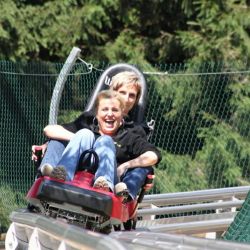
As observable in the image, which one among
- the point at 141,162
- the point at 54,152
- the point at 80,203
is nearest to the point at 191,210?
the point at 141,162

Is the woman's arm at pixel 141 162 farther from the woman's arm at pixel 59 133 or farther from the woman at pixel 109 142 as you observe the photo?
the woman's arm at pixel 59 133

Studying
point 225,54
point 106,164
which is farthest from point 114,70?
point 225,54

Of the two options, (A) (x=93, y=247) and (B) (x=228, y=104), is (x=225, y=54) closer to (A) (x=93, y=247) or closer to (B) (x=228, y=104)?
(B) (x=228, y=104)

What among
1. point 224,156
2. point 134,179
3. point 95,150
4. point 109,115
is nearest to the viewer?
point 95,150

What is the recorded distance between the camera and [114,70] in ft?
24.9

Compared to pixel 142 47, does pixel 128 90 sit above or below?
above

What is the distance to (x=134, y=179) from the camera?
643cm

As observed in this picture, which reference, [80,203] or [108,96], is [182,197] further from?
[80,203]

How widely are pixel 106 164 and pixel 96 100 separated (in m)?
0.76

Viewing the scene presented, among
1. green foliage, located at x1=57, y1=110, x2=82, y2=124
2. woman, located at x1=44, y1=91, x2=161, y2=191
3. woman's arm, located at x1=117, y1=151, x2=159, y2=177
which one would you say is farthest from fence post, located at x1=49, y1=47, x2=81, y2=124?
woman's arm, located at x1=117, y1=151, x2=159, y2=177

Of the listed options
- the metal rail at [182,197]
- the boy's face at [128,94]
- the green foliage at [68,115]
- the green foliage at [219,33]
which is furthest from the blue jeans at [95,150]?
the green foliage at [219,33]

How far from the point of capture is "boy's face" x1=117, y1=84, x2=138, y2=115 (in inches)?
280

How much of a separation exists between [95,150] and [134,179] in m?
0.37

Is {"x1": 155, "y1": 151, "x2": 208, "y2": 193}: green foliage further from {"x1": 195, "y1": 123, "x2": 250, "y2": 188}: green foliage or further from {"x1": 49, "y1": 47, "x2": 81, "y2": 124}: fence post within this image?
{"x1": 49, "y1": 47, "x2": 81, "y2": 124}: fence post
